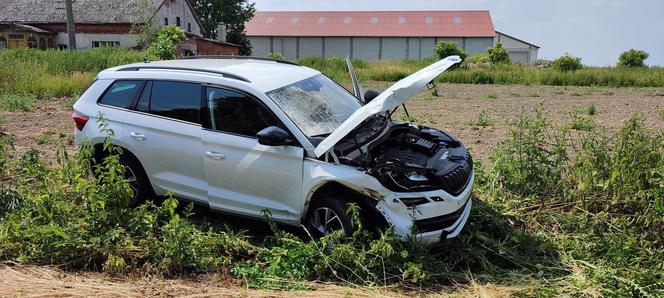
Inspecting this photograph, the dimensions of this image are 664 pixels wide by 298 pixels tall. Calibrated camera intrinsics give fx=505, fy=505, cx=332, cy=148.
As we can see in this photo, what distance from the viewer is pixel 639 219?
17.0ft

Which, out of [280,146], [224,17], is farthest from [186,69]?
[224,17]

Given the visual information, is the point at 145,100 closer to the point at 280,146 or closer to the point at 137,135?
the point at 137,135

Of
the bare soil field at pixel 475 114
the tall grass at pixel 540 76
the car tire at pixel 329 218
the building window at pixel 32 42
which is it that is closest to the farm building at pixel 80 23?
the building window at pixel 32 42

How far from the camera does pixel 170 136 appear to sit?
543cm

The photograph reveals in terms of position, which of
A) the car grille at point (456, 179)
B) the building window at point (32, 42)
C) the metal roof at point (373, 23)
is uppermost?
the metal roof at point (373, 23)

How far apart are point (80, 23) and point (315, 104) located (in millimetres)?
41891

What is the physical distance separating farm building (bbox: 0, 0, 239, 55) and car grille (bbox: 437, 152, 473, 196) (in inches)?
1438

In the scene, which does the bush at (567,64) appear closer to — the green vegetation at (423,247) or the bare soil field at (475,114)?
the bare soil field at (475,114)

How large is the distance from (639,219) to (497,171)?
1.73 meters

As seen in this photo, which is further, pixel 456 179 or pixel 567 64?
pixel 567 64

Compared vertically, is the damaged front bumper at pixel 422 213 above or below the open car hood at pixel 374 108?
below

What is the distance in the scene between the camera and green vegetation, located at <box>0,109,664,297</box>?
14.5 feet

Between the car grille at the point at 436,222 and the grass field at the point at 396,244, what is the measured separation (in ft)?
0.66

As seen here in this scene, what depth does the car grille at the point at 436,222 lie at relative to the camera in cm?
452
